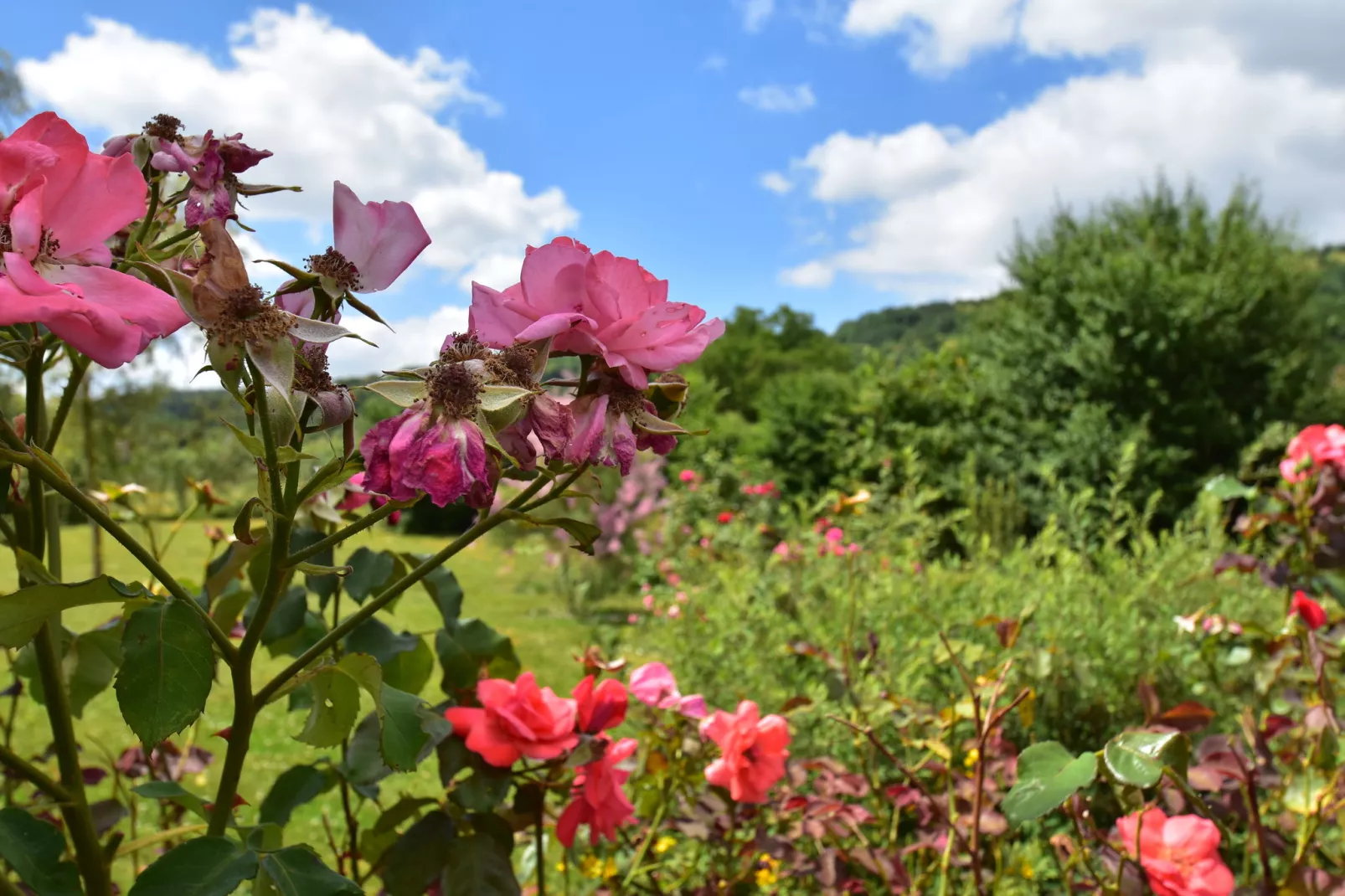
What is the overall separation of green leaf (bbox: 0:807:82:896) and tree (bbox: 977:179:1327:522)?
27.0 feet

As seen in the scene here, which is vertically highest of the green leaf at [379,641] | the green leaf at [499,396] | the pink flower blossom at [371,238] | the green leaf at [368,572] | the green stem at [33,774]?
the pink flower blossom at [371,238]

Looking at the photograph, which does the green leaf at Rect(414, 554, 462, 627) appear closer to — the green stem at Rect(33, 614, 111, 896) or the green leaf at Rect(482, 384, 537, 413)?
the green stem at Rect(33, 614, 111, 896)

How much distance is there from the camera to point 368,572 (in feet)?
2.95

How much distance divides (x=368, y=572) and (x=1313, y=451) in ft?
6.49

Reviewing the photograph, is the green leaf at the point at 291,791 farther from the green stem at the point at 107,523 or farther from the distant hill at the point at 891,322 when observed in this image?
the distant hill at the point at 891,322

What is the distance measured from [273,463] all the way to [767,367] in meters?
33.7

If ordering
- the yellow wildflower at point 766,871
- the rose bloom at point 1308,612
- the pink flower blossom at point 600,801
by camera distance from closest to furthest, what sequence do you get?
the pink flower blossom at point 600,801 < the yellow wildflower at point 766,871 < the rose bloom at point 1308,612

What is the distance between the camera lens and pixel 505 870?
84cm

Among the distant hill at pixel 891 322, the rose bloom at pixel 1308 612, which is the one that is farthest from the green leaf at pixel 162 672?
the distant hill at pixel 891 322

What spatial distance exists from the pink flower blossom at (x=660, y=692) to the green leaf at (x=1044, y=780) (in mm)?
418

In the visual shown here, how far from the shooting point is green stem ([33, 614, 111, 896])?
0.70 meters

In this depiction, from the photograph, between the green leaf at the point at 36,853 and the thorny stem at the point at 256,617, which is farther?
the green leaf at the point at 36,853

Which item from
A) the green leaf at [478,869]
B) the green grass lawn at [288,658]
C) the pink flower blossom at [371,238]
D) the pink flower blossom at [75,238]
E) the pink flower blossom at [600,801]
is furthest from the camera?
the green grass lawn at [288,658]

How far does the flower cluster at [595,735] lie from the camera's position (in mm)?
868
